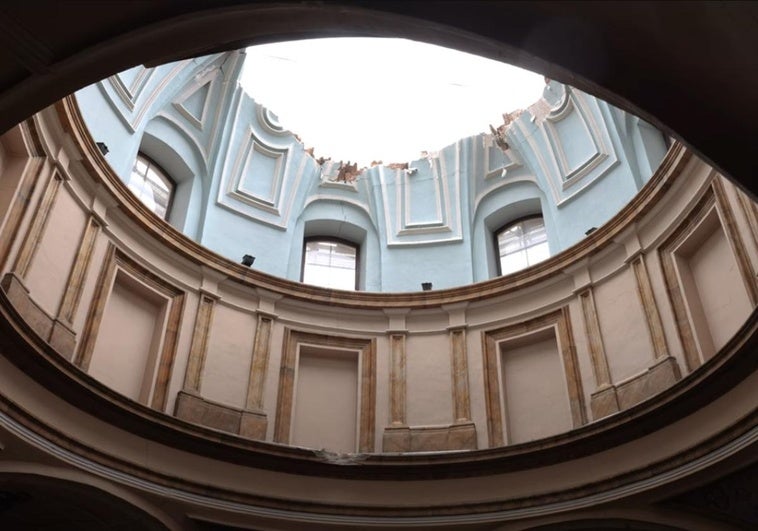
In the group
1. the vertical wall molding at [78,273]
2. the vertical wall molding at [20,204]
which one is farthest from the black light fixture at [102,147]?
the vertical wall molding at [20,204]

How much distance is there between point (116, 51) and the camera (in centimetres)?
431

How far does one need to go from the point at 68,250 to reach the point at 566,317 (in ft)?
25.0

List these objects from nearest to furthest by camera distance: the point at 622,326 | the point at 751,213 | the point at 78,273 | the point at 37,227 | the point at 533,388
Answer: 1. the point at 751,213
2. the point at 37,227
3. the point at 78,273
4. the point at 622,326
5. the point at 533,388

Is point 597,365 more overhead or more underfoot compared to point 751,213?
more underfoot

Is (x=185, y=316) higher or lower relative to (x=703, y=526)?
higher

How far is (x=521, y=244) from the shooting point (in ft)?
49.9

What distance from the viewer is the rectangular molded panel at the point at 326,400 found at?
41.1 feet

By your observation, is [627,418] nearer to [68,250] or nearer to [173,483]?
[173,483]

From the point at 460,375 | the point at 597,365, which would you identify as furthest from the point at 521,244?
the point at 597,365

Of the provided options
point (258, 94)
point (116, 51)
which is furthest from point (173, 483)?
point (258, 94)

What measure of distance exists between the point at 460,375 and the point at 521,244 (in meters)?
3.52

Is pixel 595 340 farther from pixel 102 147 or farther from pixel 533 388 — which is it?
pixel 102 147

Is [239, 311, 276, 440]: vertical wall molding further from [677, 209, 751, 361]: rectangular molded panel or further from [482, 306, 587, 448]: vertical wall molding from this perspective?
[677, 209, 751, 361]: rectangular molded panel

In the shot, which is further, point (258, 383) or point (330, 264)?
point (330, 264)
